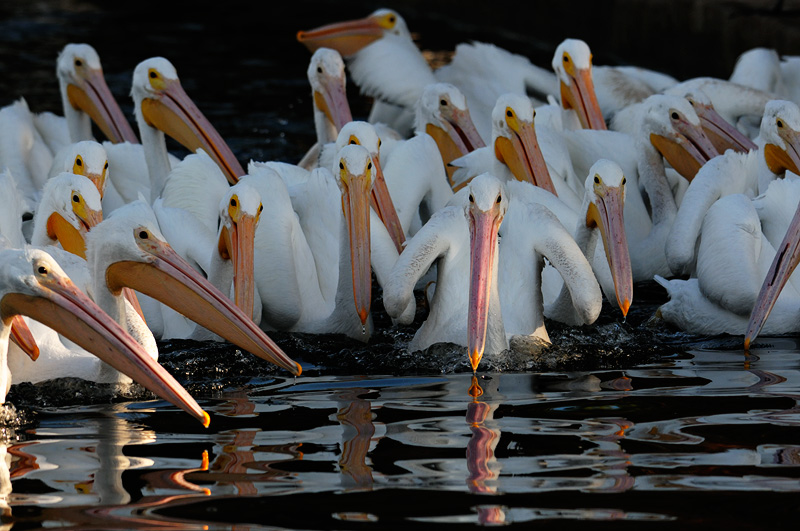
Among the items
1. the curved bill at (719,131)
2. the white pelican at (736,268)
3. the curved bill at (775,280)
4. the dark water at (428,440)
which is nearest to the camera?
the dark water at (428,440)

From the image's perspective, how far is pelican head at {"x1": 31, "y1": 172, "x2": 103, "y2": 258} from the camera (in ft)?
16.6

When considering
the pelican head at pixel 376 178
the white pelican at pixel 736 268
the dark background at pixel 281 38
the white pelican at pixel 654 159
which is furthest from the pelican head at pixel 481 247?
the dark background at pixel 281 38

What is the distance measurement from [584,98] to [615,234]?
239 cm

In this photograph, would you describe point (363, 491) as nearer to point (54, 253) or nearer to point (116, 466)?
point (116, 466)

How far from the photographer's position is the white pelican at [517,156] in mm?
6039

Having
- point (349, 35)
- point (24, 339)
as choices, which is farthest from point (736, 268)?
point (349, 35)

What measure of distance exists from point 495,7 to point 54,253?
33.9 feet

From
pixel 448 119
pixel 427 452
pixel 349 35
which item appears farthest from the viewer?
pixel 349 35

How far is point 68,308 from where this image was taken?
3592 millimetres

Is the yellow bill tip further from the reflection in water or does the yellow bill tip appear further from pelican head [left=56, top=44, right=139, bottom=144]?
pelican head [left=56, top=44, right=139, bottom=144]

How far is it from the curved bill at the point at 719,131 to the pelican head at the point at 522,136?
106 cm

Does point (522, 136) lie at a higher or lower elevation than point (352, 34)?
lower

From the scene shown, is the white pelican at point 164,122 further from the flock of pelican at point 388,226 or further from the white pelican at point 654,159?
the white pelican at point 654,159

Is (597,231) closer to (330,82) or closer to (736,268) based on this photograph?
(736,268)
